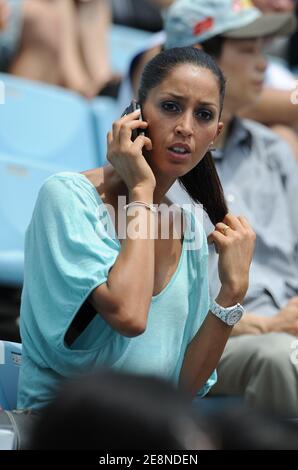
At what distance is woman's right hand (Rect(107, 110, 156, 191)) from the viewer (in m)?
2.47

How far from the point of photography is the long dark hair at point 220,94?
2.62 m

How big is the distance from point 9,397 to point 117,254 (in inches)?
20.4

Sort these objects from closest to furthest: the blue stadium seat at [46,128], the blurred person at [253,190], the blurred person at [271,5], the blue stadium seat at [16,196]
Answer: the blurred person at [253,190] < the blue stadium seat at [16,196] < the blue stadium seat at [46,128] < the blurred person at [271,5]

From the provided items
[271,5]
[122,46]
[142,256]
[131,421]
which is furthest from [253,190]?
[122,46]

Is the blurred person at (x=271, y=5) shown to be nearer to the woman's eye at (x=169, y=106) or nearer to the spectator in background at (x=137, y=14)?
the spectator in background at (x=137, y=14)

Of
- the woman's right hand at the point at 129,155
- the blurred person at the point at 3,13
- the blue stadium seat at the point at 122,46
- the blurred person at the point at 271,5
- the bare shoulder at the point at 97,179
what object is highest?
the woman's right hand at the point at 129,155

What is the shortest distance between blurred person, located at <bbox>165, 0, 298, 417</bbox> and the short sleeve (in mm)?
829

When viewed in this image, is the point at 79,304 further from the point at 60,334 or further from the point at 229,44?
the point at 229,44

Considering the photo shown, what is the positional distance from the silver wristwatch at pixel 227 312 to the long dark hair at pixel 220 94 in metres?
0.23

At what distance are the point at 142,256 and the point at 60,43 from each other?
3197mm

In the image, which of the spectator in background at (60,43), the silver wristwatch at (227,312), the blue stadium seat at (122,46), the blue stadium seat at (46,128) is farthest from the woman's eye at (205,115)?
the blue stadium seat at (122,46)

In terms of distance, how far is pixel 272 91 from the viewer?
4.82 metres

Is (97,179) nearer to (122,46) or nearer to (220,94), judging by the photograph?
(220,94)

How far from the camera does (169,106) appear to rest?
2.59 m
